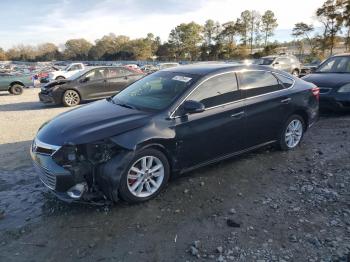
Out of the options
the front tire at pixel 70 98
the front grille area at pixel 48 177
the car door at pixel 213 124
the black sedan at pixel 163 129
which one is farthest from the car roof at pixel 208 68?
the front tire at pixel 70 98

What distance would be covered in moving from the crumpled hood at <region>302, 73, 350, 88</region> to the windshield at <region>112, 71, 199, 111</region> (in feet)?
16.1

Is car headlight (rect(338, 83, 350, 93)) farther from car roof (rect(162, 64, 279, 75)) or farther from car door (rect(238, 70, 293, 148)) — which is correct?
car roof (rect(162, 64, 279, 75))

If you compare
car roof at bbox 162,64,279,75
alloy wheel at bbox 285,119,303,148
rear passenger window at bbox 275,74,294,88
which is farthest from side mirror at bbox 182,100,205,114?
alloy wheel at bbox 285,119,303,148

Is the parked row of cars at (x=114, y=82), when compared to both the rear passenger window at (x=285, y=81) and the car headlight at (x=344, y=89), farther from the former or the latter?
the rear passenger window at (x=285, y=81)

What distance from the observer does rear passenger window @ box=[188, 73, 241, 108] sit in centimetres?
471

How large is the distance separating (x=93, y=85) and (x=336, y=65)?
849 cm

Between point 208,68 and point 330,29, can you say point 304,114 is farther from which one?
point 330,29

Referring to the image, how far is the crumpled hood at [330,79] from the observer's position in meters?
8.30

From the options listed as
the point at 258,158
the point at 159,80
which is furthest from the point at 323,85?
the point at 159,80

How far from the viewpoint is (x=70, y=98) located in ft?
42.3

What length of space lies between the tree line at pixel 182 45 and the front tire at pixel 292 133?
55.5m

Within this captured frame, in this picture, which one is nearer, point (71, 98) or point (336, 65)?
point (336, 65)

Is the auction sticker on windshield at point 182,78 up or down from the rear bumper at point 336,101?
up

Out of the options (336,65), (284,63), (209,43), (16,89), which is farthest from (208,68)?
(209,43)
